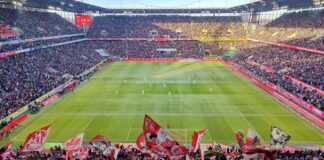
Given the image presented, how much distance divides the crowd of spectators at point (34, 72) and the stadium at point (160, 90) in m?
0.23

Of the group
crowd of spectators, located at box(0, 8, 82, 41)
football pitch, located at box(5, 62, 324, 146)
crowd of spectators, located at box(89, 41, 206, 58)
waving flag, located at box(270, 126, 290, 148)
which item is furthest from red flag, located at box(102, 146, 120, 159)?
crowd of spectators, located at box(89, 41, 206, 58)

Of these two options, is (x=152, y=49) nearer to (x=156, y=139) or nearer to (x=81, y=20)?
(x=81, y=20)

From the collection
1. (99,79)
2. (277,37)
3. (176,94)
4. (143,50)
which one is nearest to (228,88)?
(176,94)

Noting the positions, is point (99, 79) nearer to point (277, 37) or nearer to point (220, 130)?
point (220, 130)

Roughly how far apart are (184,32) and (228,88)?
49.7 metres

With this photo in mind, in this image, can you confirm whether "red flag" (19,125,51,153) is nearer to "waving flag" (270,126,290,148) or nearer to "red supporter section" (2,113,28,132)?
"red supporter section" (2,113,28,132)

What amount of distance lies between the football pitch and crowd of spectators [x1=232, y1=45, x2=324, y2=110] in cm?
321

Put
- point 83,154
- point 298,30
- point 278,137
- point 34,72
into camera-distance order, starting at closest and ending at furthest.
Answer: point 278,137 → point 83,154 → point 34,72 → point 298,30

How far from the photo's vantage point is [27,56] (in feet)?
152

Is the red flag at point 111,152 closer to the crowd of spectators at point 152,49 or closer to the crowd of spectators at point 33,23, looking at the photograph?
the crowd of spectators at point 33,23

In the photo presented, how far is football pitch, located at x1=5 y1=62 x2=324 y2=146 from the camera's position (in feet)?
79.0

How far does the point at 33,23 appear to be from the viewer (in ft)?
187

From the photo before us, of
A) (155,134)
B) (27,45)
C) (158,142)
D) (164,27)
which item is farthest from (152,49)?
(158,142)

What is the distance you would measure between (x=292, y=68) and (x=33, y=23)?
175ft
